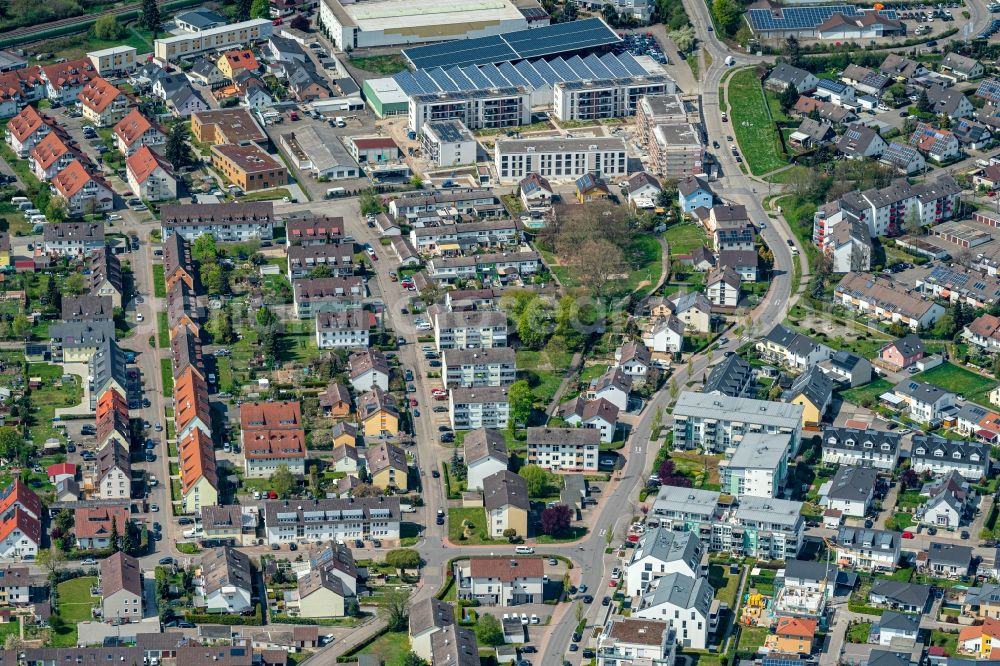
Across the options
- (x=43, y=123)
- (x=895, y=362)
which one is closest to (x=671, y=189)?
(x=895, y=362)

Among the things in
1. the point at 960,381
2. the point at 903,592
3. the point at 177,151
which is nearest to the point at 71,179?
the point at 177,151

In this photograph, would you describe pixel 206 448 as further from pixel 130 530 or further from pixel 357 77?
pixel 357 77

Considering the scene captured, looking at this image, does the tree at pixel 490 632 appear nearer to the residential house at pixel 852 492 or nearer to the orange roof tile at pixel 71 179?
the residential house at pixel 852 492

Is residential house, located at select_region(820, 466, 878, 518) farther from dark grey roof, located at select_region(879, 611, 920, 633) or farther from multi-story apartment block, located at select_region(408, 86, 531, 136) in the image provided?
multi-story apartment block, located at select_region(408, 86, 531, 136)

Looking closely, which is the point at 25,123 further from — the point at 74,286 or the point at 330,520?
the point at 330,520

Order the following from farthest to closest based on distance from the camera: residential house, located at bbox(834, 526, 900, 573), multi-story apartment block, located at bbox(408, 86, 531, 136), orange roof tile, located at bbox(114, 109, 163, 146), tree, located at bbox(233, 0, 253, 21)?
1. tree, located at bbox(233, 0, 253, 21)
2. multi-story apartment block, located at bbox(408, 86, 531, 136)
3. orange roof tile, located at bbox(114, 109, 163, 146)
4. residential house, located at bbox(834, 526, 900, 573)

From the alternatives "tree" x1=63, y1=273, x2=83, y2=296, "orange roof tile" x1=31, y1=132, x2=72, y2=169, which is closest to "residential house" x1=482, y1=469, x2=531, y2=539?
"tree" x1=63, y1=273, x2=83, y2=296

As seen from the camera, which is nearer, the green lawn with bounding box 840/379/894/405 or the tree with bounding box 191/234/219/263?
the green lawn with bounding box 840/379/894/405
